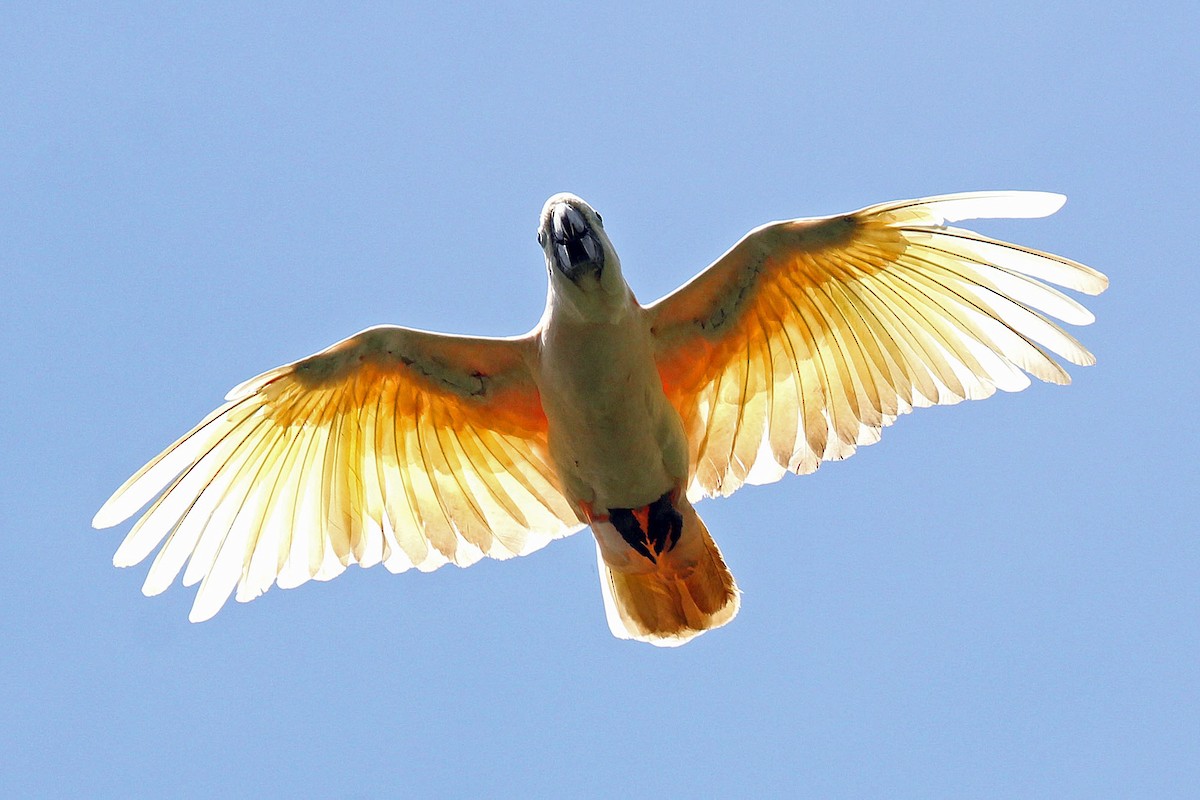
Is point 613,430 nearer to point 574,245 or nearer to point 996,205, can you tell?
point 574,245

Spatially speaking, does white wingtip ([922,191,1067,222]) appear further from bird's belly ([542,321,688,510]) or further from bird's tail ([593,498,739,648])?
bird's tail ([593,498,739,648])

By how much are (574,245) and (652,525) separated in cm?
180

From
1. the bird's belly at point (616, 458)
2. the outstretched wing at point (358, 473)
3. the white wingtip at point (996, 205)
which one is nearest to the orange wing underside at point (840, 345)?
the white wingtip at point (996, 205)

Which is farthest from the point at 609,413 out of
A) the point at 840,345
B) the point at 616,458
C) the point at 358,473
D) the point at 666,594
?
the point at 358,473

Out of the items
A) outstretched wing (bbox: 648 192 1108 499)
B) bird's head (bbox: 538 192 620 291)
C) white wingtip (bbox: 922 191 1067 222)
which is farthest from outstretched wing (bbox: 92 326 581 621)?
white wingtip (bbox: 922 191 1067 222)

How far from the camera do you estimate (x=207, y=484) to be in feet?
26.3

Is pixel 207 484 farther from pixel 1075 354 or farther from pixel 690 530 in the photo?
pixel 1075 354

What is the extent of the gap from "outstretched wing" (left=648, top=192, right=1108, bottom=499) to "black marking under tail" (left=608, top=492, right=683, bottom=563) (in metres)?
0.46

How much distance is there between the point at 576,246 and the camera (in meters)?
7.18

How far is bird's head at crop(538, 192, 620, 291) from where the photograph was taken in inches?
282

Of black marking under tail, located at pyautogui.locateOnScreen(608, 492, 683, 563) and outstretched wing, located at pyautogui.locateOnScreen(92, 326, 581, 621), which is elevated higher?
outstretched wing, located at pyautogui.locateOnScreen(92, 326, 581, 621)

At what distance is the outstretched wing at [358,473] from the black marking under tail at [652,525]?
1.92 feet

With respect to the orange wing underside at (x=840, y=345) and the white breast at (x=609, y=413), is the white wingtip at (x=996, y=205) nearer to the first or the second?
the orange wing underside at (x=840, y=345)

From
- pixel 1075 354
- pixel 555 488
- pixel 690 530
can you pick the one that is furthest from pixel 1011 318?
Answer: pixel 555 488
